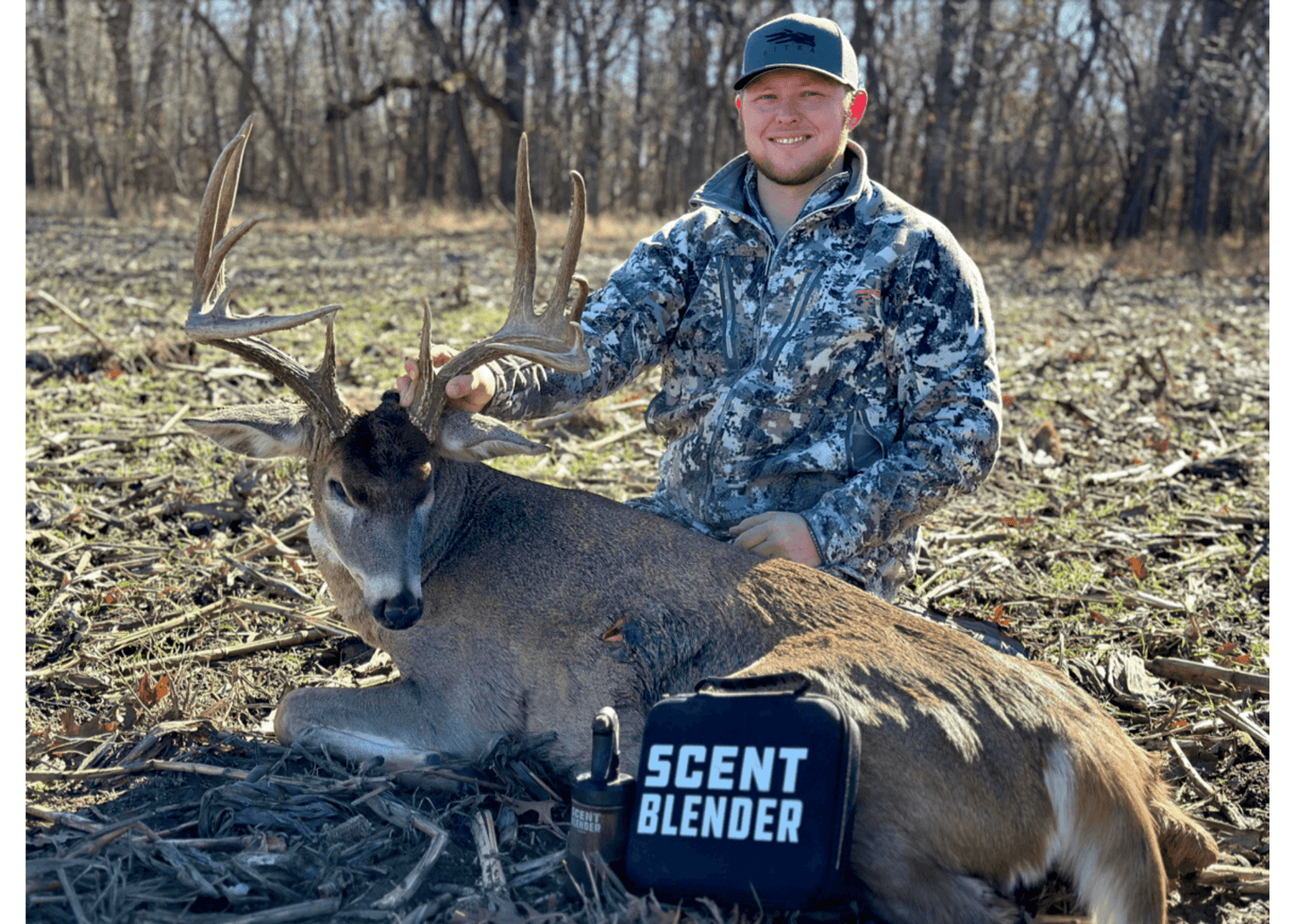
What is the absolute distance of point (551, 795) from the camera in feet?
11.6

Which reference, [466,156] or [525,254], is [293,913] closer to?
[525,254]

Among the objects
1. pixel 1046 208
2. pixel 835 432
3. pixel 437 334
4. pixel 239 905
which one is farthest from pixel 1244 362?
pixel 1046 208

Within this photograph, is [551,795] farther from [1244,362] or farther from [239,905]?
[1244,362]

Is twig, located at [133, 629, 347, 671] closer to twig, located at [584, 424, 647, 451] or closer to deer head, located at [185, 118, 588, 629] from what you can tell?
deer head, located at [185, 118, 588, 629]

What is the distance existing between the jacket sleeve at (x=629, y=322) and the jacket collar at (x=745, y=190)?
0.70 feet

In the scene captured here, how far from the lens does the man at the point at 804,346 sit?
423cm

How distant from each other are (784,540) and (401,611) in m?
1.37

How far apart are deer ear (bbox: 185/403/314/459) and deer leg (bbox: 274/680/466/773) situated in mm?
836

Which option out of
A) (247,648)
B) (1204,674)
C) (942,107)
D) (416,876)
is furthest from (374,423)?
(942,107)

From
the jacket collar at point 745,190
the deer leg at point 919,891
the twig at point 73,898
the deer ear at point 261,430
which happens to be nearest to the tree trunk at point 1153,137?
the jacket collar at point 745,190

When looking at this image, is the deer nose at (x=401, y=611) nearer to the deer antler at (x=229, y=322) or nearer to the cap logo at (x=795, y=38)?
the deer antler at (x=229, y=322)

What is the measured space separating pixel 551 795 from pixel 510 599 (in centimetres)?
68

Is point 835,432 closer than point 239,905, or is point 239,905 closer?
point 239,905

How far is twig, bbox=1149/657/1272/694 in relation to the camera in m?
4.55
